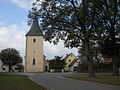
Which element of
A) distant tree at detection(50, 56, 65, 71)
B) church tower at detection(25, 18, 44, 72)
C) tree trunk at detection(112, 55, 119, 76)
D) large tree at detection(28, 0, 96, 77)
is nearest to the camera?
large tree at detection(28, 0, 96, 77)

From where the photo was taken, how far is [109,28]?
139ft

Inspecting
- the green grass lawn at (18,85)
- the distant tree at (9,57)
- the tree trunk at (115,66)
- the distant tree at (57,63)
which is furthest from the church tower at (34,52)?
the green grass lawn at (18,85)

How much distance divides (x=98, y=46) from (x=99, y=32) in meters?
9.42

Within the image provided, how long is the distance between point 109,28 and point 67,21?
330 inches

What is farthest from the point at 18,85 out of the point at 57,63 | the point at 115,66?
the point at 57,63

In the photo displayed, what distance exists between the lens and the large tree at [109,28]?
3592cm

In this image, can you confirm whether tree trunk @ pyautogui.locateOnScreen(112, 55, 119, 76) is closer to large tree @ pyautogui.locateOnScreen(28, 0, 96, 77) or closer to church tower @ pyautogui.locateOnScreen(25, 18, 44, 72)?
large tree @ pyautogui.locateOnScreen(28, 0, 96, 77)

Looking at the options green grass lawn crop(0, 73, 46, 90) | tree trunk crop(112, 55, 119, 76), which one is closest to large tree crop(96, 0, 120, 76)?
tree trunk crop(112, 55, 119, 76)

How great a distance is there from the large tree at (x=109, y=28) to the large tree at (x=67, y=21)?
1798 millimetres

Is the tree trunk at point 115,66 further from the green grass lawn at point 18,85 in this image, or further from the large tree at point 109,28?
the green grass lawn at point 18,85

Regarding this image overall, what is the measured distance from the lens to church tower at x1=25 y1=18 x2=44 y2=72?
8679cm

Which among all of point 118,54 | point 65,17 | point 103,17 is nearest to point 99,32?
point 103,17

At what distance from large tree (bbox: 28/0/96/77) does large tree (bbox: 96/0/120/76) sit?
5.90ft

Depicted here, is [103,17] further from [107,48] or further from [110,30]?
[107,48]
